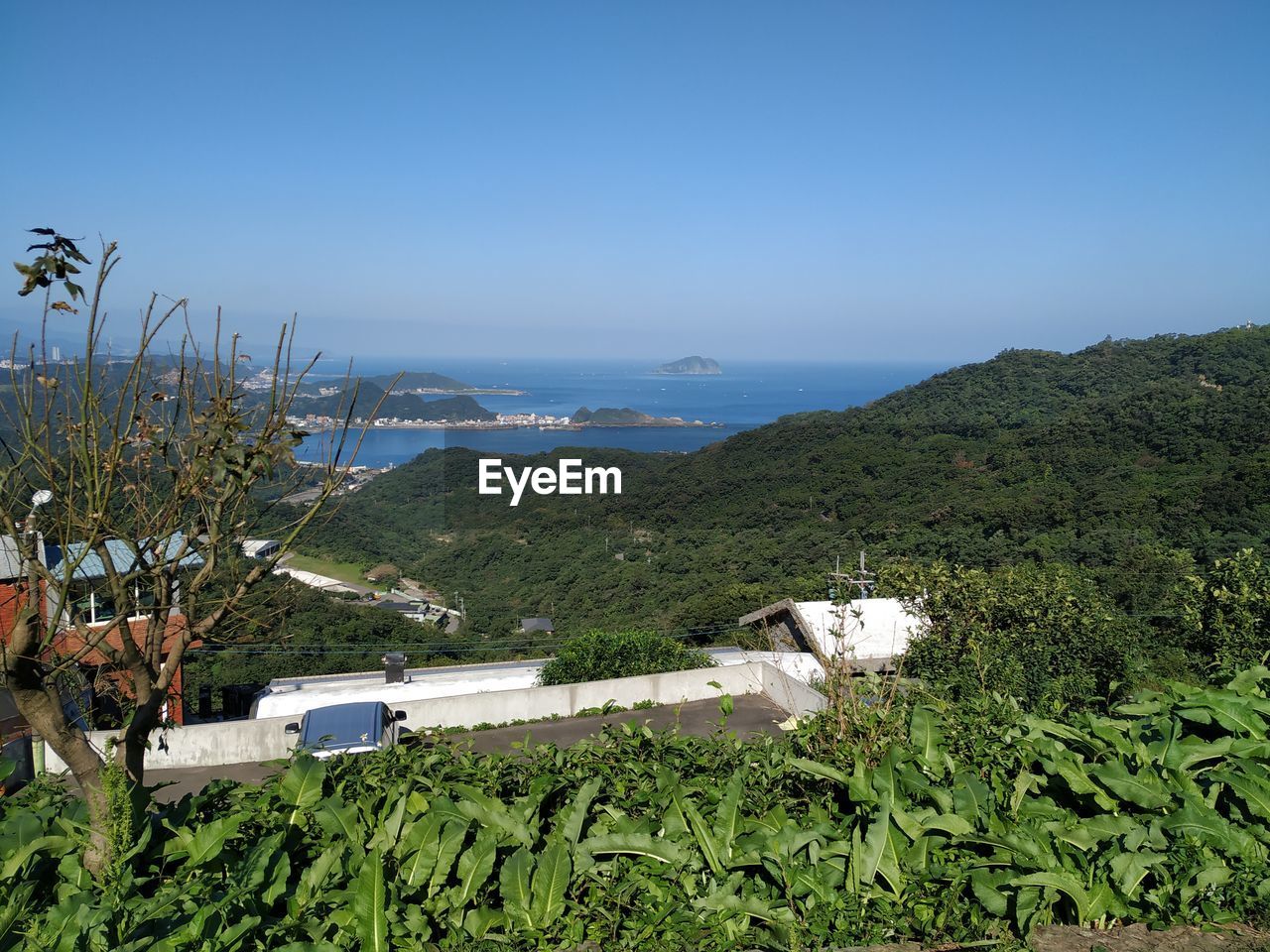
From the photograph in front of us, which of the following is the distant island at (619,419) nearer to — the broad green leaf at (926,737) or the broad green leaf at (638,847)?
the broad green leaf at (926,737)

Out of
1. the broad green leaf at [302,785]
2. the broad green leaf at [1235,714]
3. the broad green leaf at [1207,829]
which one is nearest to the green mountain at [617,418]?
the broad green leaf at [1235,714]

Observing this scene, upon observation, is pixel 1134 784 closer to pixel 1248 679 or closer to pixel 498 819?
pixel 1248 679

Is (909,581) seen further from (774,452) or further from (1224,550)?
(774,452)

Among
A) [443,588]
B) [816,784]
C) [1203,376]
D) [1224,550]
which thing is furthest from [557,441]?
[816,784]

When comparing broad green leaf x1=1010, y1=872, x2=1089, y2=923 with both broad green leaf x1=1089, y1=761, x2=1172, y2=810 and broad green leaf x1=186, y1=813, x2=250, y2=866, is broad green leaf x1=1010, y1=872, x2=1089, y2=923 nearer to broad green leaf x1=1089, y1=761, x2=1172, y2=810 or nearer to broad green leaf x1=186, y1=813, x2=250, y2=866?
broad green leaf x1=1089, y1=761, x2=1172, y2=810

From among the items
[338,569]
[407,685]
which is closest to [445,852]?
[407,685]
